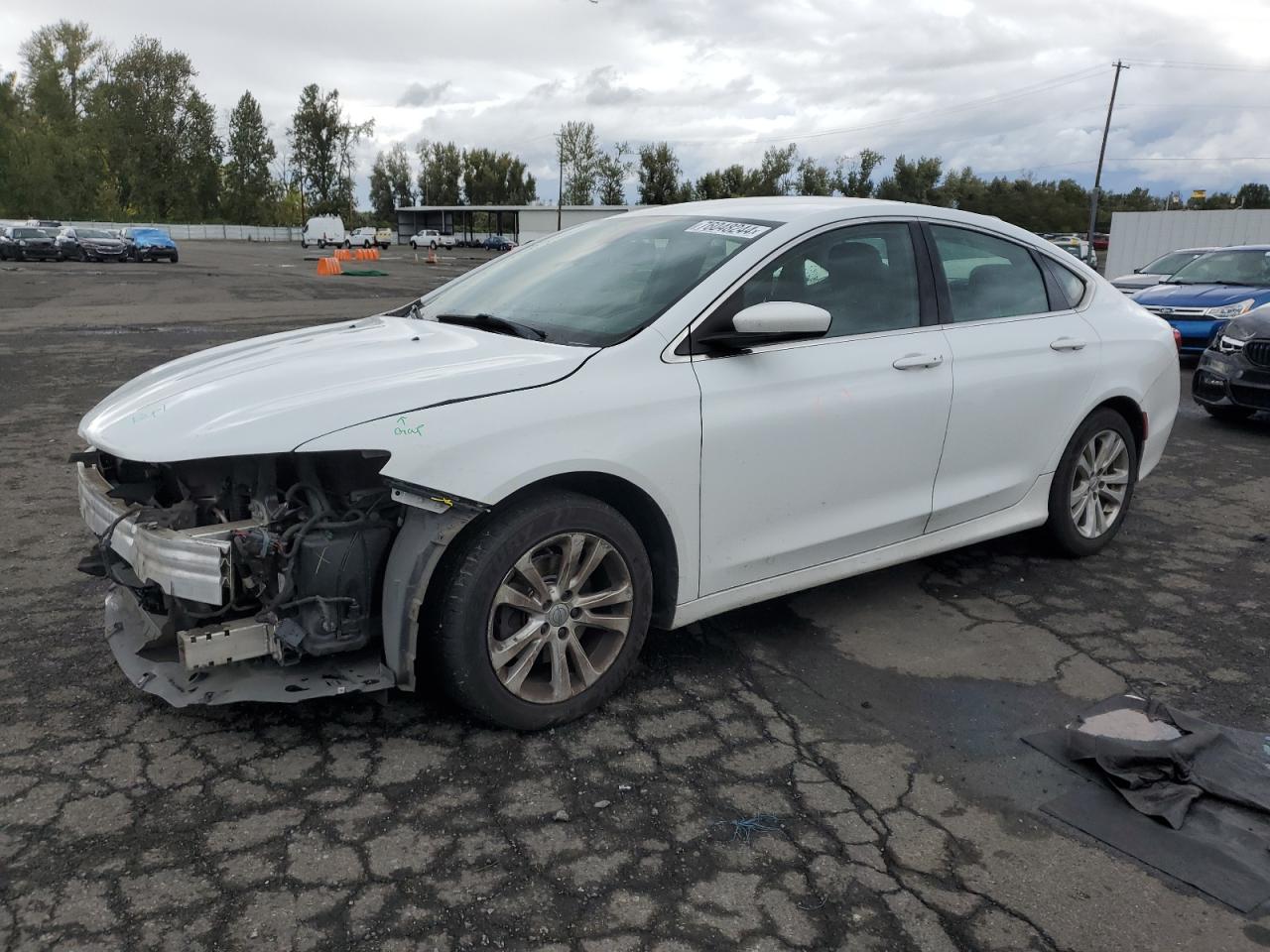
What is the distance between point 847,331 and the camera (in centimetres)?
381

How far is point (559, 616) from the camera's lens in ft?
10.3

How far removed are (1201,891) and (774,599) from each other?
2.15 metres

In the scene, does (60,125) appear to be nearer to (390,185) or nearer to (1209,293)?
(390,185)

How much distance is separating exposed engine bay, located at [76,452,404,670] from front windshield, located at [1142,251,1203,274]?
13.9 meters

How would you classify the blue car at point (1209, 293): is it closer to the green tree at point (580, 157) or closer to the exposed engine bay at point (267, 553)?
the exposed engine bay at point (267, 553)

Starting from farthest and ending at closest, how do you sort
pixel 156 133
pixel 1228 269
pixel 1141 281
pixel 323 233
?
1. pixel 156 133
2. pixel 323 233
3. pixel 1141 281
4. pixel 1228 269

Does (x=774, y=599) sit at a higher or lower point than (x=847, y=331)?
lower

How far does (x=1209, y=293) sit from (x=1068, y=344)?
924 cm

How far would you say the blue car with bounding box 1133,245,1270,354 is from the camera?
11.8 metres

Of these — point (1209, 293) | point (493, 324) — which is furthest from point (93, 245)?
point (493, 324)

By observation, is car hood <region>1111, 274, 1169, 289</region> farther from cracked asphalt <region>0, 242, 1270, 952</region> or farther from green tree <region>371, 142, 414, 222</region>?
green tree <region>371, 142, 414, 222</region>

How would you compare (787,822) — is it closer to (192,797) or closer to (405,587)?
(405,587)

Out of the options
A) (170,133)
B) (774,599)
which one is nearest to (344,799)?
(774,599)

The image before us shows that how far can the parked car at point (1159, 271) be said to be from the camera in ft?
45.1
